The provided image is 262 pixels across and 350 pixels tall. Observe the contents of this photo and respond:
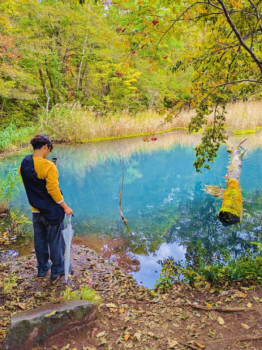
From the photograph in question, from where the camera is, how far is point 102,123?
16.0 m

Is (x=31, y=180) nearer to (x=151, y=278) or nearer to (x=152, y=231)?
(x=151, y=278)

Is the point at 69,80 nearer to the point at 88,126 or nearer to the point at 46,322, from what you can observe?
the point at 88,126

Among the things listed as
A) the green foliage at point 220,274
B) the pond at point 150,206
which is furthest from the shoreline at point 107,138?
the green foliage at point 220,274

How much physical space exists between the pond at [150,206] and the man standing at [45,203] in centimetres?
132

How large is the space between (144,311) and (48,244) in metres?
1.49

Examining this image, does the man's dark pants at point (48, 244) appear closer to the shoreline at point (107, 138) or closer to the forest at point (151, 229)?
the forest at point (151, 229)

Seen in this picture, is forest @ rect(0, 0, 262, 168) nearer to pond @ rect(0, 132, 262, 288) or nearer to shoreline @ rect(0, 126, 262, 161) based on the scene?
shoreline @ rect(0, 126, 262, 161)

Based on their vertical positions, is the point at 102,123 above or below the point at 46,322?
above

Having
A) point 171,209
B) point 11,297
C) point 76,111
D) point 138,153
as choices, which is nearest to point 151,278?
point 11,297

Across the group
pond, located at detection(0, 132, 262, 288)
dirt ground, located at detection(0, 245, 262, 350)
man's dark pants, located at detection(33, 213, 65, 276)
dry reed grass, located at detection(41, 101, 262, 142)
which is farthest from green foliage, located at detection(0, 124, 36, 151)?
man's dark pants, located at detection(33, 213, 65, 276)

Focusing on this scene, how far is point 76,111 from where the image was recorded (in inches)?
612

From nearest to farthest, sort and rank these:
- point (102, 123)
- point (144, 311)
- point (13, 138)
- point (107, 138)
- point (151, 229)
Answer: point (144, 311) < point (151, 229) < point (13, 138) < point (102, 123) < point (107, 138)

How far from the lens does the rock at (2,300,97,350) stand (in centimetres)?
217

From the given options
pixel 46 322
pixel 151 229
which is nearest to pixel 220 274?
pixel 46 322
